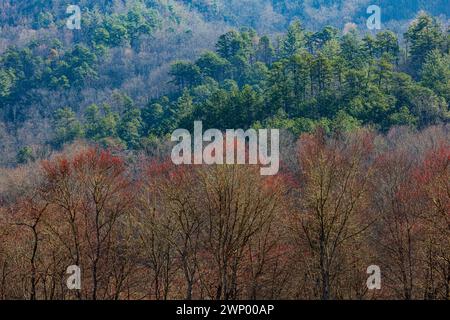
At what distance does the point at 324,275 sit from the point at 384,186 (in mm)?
8063

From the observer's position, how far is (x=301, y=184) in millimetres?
29625

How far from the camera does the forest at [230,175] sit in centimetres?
2117

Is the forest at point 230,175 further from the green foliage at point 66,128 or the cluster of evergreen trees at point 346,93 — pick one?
the green foliage at point 66,128

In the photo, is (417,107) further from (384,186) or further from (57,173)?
(57,173)

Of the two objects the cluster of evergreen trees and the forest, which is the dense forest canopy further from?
the forest

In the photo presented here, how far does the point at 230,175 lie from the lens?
67.2ft

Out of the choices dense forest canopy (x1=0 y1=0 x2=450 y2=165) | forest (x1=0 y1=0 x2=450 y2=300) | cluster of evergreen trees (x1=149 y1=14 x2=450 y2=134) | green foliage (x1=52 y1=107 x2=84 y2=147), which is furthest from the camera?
green foliage (x1=52 y1=107 x2=84 y2=147)

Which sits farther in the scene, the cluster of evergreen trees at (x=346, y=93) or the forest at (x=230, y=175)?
the cluster of evergreen trees at (x=346, y=93)

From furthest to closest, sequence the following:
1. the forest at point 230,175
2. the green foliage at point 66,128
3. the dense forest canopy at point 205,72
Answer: the green foliage at point 66,128, the dense forest canopy at point 205,72, the forest at point 230,175

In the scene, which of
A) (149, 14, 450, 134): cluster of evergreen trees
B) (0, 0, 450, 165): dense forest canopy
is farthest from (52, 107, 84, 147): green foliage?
(149, 14, 450, 134): cluster of evergreen trees

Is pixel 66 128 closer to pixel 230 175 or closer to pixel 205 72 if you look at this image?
pixel 205 72

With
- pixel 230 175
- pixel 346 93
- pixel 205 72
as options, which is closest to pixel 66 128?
pixel 205 72

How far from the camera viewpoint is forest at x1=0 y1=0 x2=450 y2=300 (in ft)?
69.5

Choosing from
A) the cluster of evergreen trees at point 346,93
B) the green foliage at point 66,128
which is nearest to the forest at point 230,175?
the cluster of evergreen trees at point 346,93
